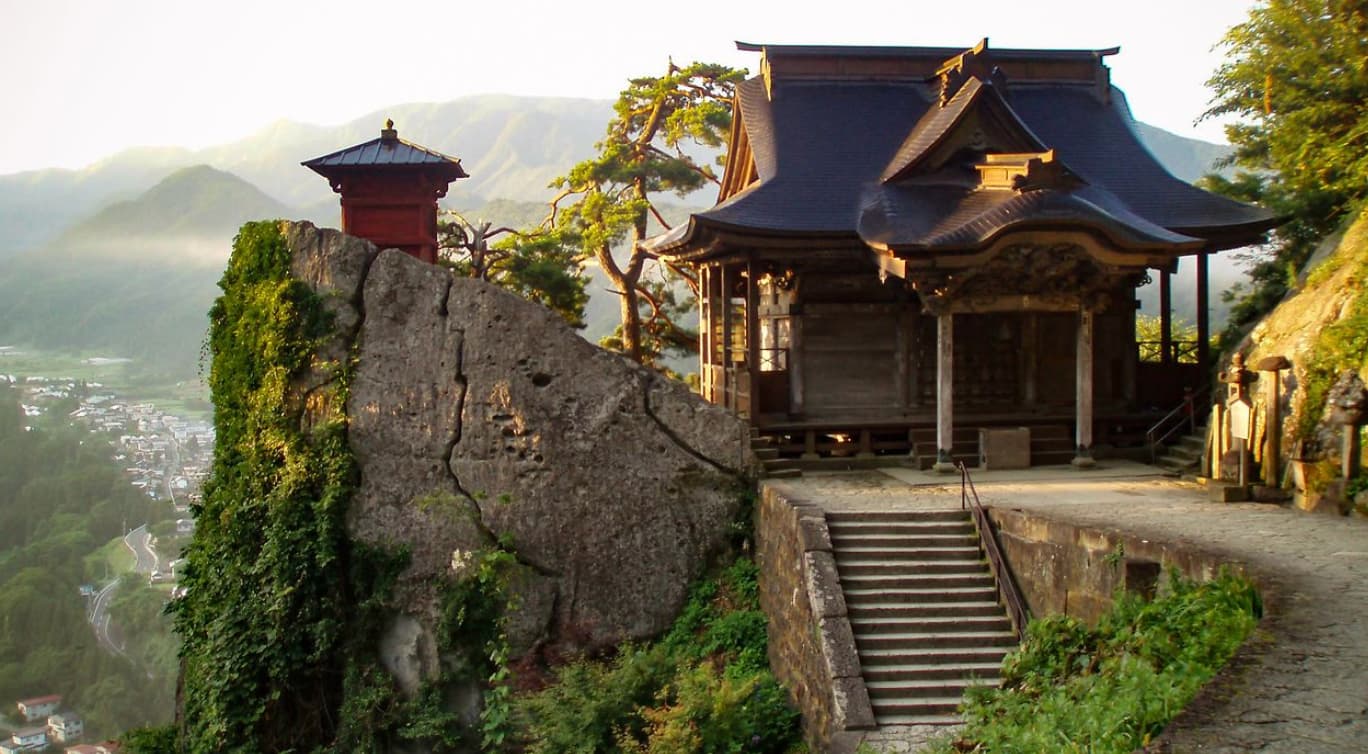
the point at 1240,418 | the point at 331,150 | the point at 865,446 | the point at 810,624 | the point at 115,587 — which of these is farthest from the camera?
the point at 331,150

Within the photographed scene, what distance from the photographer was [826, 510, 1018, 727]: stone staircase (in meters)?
11.4

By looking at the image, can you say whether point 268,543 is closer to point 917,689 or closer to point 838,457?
point 838,457

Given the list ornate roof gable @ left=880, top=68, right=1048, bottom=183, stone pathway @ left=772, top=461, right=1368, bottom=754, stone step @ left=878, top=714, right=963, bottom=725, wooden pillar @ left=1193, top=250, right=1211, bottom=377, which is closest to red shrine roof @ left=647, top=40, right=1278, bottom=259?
ornate roof gable @ left=880, top=68, right=1048, bottom=183

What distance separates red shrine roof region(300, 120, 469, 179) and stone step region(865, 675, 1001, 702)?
1245 centimetres

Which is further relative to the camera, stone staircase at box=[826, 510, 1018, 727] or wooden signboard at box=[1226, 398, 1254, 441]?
wooden signboard at box=[1226, 398, 1254, 441]

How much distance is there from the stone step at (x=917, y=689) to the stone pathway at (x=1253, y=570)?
1.73 ft

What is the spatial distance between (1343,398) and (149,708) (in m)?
36.6

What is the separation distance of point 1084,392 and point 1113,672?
984 centimetres

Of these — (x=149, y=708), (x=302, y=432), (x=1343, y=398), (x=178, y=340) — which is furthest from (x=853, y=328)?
(x=178, y=340)

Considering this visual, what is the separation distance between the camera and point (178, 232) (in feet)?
241

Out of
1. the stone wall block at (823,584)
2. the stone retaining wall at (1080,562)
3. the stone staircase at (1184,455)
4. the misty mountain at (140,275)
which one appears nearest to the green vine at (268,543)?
the stone wall block at (823,584)

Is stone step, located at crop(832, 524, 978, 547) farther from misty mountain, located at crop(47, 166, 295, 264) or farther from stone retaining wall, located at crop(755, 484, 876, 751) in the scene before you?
misty mountain, located at crop(47, 166, 295, 264)

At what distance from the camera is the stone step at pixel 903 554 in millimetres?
13172

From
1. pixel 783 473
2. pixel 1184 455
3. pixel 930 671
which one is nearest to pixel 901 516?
pixel 930 671
